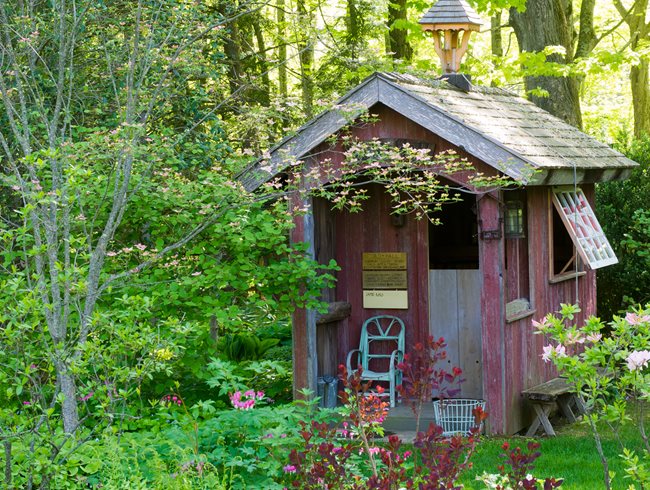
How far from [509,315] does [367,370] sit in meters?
2.01

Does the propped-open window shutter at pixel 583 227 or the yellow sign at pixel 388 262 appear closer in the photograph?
the propped-open window shutter at pixel 583 227

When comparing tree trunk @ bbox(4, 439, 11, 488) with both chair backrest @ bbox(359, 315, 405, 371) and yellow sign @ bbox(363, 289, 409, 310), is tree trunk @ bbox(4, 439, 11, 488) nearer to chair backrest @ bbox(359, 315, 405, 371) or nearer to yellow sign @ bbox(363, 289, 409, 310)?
chair backrest @ bbox(359, 315, 405, 371)

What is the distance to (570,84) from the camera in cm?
1781

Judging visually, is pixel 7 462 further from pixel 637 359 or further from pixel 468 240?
pixel 468 240

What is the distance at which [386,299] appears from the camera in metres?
11.6

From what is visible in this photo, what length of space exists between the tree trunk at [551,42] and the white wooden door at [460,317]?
6.83 metres

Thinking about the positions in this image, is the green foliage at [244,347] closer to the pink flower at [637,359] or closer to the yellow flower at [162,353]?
the yellow flower at [162,353]

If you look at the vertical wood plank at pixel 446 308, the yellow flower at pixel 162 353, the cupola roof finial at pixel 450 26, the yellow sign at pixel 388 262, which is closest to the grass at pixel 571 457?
the vertical wood plank at pixel 446 308

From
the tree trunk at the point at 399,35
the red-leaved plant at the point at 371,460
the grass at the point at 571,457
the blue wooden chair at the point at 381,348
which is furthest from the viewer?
the tree trunk at the point at 399,35

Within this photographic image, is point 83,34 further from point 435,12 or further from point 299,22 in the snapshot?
point 435,12

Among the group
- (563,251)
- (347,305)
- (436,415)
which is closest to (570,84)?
(563,251)

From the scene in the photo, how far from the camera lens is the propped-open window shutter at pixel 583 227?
36.4 ft

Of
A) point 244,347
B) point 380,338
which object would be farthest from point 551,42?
point 380,338

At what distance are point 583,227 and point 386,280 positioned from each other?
7.67ft
